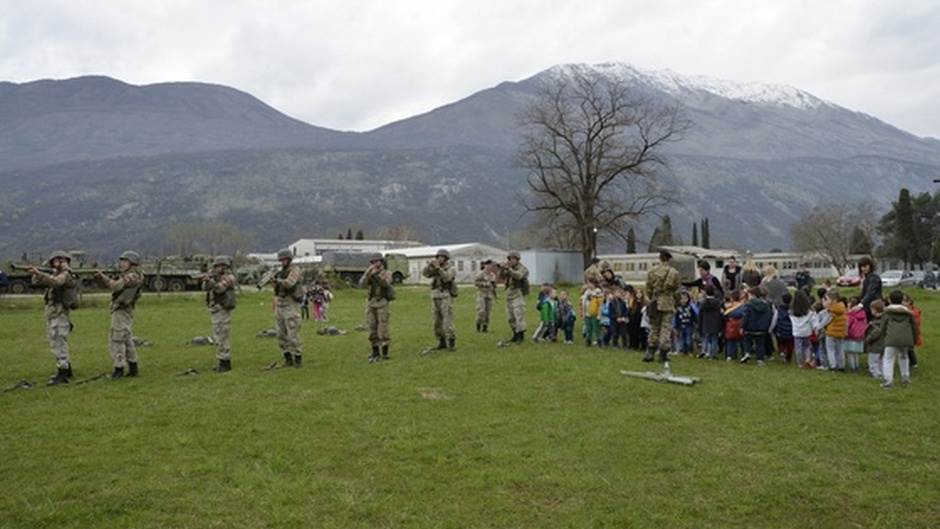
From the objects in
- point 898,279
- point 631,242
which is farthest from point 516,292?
point 631,242

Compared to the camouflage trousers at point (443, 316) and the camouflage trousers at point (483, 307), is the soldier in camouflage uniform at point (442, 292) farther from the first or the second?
the camouflage trousers at point (483, 307)

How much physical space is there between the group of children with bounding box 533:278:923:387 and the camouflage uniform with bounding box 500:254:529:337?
2.62ft

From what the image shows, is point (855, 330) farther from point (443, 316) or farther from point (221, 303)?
point (221, 303)

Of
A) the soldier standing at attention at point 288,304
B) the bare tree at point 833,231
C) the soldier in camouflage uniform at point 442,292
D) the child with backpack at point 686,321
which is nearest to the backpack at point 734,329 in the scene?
the child with backpack at point 686,321

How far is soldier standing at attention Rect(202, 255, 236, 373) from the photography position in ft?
41.7

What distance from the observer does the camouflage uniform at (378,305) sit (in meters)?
13.7

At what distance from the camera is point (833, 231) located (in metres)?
85.9

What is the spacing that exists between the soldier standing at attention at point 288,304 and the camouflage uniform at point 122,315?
2.27 metres

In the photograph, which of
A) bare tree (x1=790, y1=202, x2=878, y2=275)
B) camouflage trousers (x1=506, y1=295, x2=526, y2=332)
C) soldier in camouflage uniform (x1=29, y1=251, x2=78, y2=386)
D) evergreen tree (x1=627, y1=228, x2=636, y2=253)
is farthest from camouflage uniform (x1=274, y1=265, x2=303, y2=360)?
bare tree (x1=790, y1=202, x2=878, y2=275)

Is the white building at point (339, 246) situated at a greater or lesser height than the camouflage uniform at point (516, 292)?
greater

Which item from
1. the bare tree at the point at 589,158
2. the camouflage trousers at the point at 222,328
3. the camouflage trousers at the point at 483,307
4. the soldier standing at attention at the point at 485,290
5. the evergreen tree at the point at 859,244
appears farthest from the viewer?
the evergreen tree at the point at 859,244

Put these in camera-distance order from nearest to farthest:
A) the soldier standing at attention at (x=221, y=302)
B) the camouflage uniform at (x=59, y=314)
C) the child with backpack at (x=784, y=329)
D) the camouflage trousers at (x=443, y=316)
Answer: the camouflage uniform at (x=59, y=314), the soldier standing at attention at (x=221, y=302), the child with backpack at (x=784, y=329), the camouflage trousers at (x=443, y=316)

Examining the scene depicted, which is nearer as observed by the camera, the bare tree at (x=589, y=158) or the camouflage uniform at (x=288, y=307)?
the camouflage uniform at (x=288, y=307)

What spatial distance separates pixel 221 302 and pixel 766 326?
31.5ft
